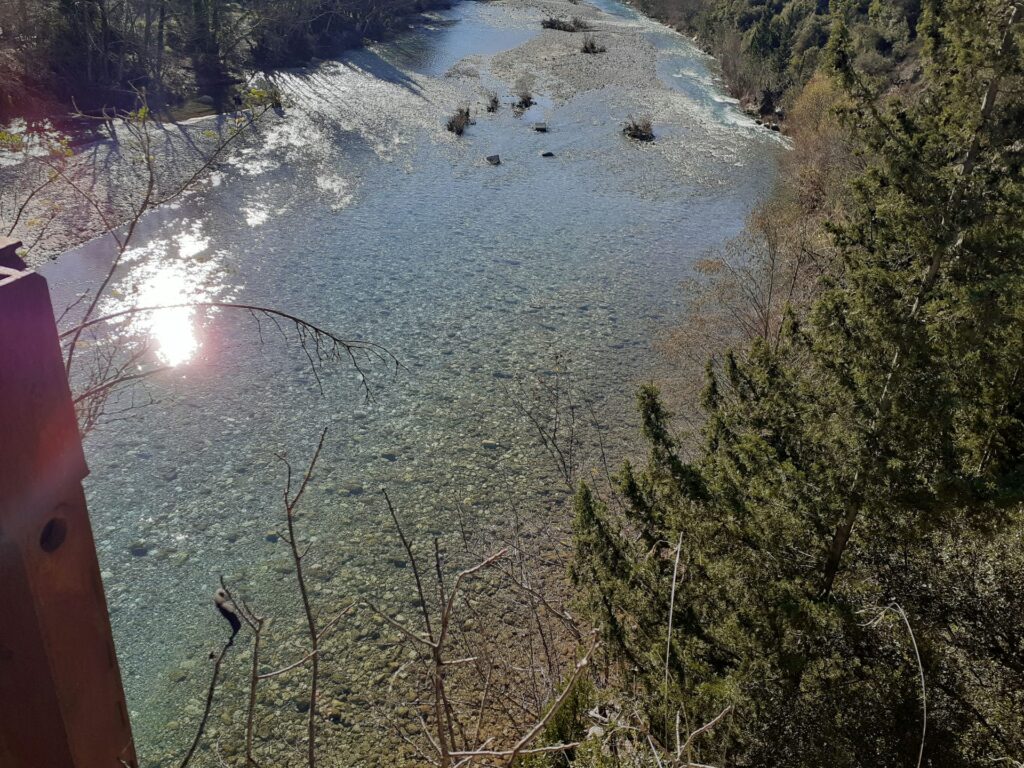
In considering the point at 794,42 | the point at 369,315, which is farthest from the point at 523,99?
the point at 369,315

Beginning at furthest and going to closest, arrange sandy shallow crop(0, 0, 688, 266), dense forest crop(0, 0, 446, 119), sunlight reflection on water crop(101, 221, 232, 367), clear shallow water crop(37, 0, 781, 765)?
dense forest crop(0, 0, 446, 119)
sandy shallow crop(0, 0, 688, 266)
sunlight reflection on water crop(101, 221, 232, 367)
clear shallow water crop(37, 0, 781, 765)

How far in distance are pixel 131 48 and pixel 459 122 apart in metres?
11.9

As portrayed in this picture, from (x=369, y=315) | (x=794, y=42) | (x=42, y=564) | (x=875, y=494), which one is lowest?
(x=369, y=315)

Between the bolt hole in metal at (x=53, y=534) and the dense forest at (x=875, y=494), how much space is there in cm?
383

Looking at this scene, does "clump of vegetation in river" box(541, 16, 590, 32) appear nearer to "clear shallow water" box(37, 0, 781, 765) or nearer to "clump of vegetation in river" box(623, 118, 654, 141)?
"clear shallow water" box(37, 0, 781, 765)

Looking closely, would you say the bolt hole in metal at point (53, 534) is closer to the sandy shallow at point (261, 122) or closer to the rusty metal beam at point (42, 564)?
the rusty metal beam at point (42, 564)

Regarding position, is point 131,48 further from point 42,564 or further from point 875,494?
point 42,564

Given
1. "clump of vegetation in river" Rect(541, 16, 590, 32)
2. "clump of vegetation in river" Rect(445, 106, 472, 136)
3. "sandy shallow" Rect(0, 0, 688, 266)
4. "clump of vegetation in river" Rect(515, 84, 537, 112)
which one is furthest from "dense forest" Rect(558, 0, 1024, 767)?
"clump of vegetation in river" Rect(541, 16, 590, 32)

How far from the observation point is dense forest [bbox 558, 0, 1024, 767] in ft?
15.4

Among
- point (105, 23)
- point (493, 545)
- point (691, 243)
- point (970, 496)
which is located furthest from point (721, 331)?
point (105, 23)

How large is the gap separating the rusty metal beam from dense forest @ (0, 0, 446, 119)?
64.8 feet

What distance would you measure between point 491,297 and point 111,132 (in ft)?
43.3

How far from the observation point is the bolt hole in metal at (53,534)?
2.76 ft

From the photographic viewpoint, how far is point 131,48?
86.2ft
